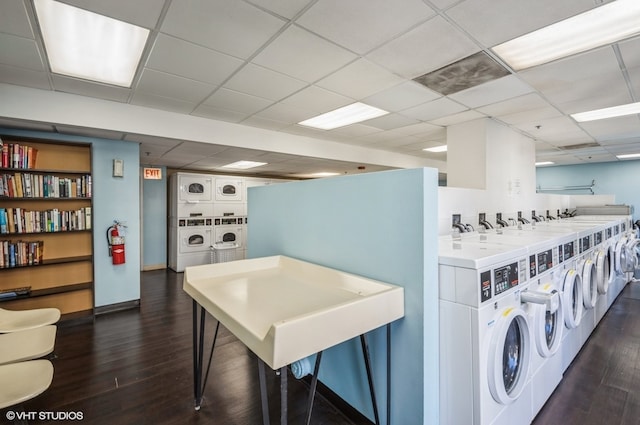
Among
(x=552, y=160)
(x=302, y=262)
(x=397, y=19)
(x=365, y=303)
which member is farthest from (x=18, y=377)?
(x=552, y=160)

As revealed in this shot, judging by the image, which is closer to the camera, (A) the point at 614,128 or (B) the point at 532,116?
(B) the point at 532,116

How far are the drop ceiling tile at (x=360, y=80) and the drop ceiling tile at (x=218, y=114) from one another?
1.38 meters

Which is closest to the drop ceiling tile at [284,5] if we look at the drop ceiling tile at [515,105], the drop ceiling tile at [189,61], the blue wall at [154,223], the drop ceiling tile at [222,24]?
the drop ceiling tile at [222,24]

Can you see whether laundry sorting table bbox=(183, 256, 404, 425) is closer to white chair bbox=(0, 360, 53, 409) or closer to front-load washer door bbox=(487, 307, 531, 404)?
front-load washer door bbox=(487, 307, 531, 404)

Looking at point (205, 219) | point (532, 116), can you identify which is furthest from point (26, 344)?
point (532, 116)

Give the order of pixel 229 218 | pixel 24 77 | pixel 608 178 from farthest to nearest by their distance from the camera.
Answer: pixel 608 178
pixel 229 218
pixel 24 77

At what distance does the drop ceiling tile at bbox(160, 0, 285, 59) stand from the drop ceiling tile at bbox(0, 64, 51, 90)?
4.98 ft

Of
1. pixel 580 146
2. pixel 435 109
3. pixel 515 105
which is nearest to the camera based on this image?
pixel 515 105

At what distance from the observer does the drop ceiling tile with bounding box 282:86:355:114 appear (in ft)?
9.95

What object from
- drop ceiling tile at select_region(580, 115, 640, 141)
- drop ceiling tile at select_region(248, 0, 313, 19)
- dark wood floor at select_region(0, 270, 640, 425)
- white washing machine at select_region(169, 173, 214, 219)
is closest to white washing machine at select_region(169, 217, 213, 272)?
white washing machine at select_region(169, 173, 214, 219)

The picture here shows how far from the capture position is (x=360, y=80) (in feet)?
9.03

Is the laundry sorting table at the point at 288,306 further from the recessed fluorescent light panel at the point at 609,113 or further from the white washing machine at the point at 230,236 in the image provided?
the white washing machine at the point at 230,236

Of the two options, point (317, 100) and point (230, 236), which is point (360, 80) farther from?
point (230, 236)

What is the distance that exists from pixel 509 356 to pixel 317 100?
2.85m
